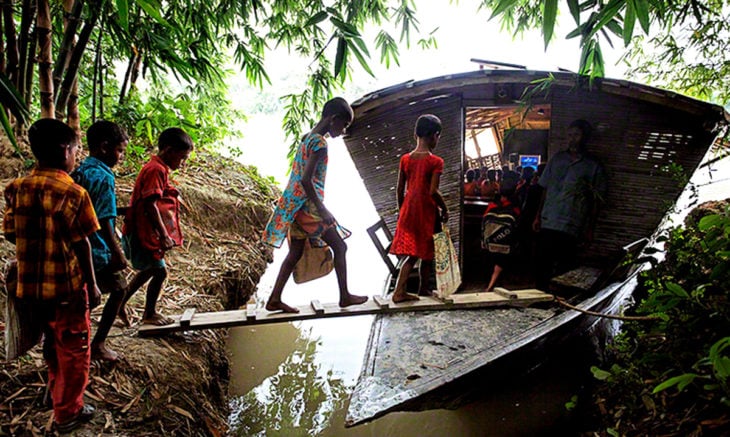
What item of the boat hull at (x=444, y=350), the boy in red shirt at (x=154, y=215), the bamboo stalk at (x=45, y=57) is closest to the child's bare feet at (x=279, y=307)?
the boat hull at (x=444, y=350)

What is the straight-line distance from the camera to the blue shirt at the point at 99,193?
2074 millimetres

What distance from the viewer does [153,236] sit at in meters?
2.40

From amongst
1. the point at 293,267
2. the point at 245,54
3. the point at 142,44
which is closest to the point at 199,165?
the point at 245,54

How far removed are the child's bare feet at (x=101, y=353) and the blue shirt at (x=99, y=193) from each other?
0.45 m

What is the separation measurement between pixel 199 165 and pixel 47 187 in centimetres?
375

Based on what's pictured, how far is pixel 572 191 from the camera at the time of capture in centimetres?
387

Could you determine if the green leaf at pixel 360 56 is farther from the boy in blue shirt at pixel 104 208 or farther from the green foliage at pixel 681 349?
the green foliage at pixel 681 349

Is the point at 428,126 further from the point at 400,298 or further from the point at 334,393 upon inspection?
the point at 334,393

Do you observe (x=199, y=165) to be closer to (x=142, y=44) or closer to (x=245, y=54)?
(x=245, y=54)

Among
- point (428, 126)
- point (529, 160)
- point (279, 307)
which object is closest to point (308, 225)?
point (279, 307)

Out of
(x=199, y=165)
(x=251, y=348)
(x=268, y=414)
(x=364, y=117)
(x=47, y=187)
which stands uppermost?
(x=364, y=117)

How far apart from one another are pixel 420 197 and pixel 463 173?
125 cm

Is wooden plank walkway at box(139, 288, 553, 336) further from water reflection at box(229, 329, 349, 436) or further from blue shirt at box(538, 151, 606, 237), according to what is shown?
water reflection at box(229, 329, 349, 436)

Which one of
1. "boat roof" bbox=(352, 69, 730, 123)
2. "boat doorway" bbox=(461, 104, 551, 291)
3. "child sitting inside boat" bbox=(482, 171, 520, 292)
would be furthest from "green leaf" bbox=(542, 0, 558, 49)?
"boat doorway" bbox=(461, 104, 551, 291)
